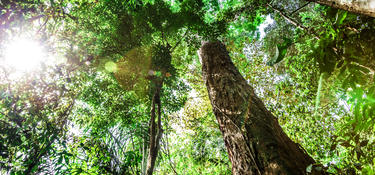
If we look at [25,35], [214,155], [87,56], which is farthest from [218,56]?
[214,155]

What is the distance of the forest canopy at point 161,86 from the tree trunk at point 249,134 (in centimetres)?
1

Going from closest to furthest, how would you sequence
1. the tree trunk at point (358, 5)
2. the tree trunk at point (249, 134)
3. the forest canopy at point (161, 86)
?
1. the tree trunk at point (358, 5)
2. the forest canopy at point (161, 86)
3. the tree trunk at point (249, 134)

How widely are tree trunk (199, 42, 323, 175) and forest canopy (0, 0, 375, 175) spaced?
12 mm

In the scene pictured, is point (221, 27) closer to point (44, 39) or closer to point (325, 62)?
point (325, 62)

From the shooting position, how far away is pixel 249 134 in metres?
1.80

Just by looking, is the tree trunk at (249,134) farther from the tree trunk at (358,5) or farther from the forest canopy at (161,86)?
the tree trunk at (358,5)

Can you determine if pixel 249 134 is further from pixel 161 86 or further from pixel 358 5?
pixel 161 86

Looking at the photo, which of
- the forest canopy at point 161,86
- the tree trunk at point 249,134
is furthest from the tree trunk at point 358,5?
the tree trunk at point 249,134

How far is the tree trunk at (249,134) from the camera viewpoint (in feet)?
4.83

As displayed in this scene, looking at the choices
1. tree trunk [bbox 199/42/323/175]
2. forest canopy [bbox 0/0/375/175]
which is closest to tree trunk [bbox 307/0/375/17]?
forest canopy [bbox 0/0/375/175]

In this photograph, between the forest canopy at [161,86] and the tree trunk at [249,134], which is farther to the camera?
the tree trunk at [249,134]

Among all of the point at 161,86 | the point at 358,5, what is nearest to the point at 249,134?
the point at 358,5

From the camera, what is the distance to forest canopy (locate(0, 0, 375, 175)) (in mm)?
914

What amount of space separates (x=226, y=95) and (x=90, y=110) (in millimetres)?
5406
